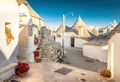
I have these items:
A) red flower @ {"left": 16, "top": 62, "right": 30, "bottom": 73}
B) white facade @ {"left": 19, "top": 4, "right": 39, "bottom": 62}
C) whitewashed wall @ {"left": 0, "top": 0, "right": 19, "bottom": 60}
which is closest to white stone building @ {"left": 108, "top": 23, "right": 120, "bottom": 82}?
red flower @ {"left": 16, "top": 62, "right": 30, "bottom": 73}

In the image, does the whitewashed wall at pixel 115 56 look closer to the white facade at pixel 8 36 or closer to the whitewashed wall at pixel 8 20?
the white facade at pixel 8 36

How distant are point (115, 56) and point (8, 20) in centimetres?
720

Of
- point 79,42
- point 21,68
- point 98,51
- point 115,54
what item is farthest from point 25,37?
point 79,42

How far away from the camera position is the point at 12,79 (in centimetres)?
732

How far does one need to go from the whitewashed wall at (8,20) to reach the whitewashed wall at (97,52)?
45.9 feet

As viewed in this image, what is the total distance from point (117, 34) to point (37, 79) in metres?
5.74

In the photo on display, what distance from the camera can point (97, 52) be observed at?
19344 mm

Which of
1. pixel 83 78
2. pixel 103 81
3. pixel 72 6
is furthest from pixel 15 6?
pixel 72 6

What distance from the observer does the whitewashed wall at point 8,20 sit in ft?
22.5

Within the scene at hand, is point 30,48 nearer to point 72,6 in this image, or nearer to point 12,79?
point 12,79

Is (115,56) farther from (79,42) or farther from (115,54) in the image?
(79,42)

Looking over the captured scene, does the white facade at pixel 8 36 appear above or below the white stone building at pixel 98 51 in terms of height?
above

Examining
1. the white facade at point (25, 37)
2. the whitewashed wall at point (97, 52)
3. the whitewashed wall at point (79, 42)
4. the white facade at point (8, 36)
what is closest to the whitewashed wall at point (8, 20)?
the white facade at point (8, 36)

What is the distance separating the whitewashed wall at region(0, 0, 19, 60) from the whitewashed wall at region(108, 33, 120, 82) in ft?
22.2
